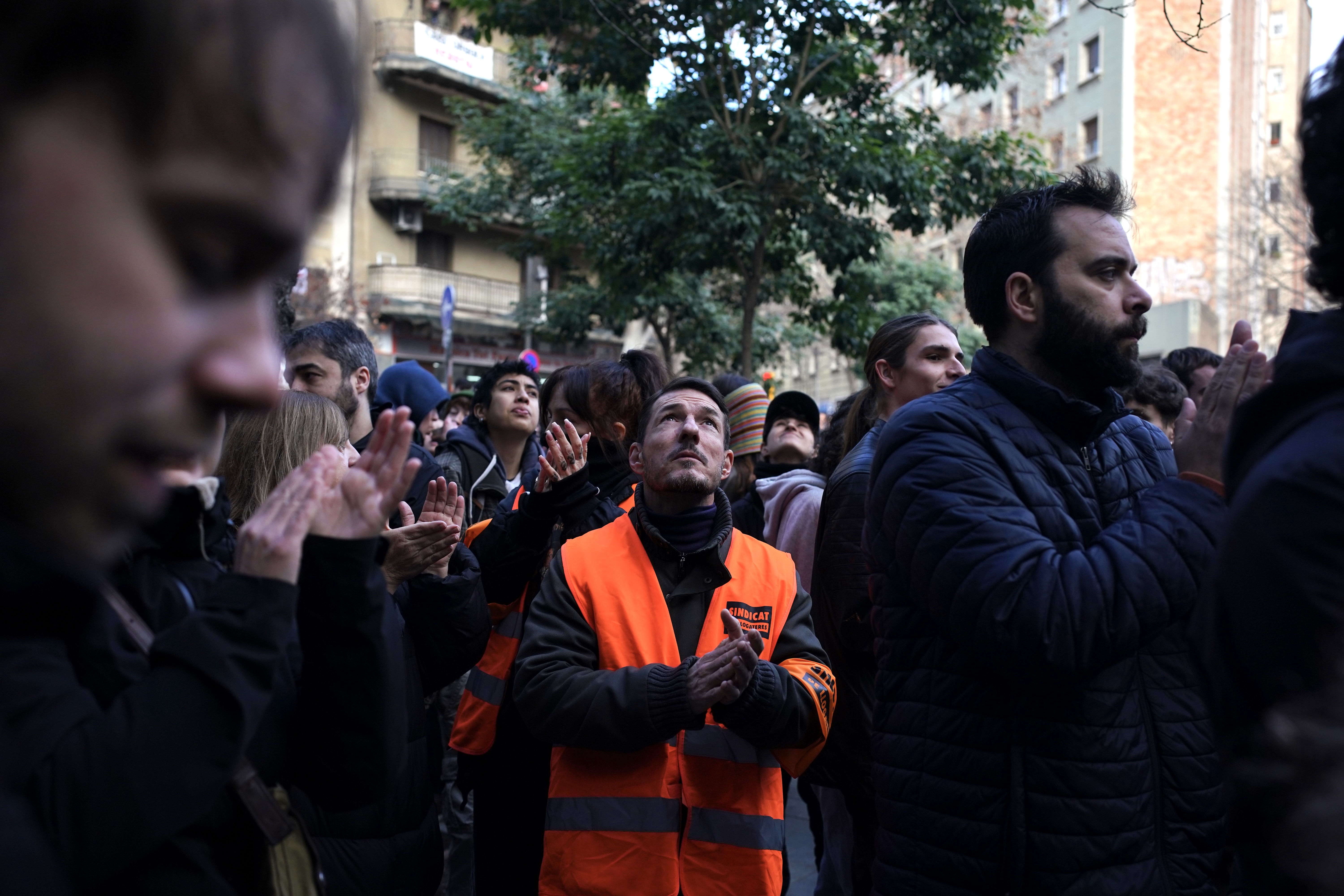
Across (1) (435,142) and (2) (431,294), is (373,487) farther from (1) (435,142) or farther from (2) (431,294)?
(1) (435,142)

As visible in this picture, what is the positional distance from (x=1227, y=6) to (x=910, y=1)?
1674 centimetres

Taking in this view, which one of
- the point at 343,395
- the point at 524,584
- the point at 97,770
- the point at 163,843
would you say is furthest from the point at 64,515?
the point at 343,395

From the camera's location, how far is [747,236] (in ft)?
32.4

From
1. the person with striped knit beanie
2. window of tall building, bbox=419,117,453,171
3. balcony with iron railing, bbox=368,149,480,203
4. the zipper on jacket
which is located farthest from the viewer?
window of tall building, bbox=419,117,453,171

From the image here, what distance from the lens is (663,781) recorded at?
2627 millimetres

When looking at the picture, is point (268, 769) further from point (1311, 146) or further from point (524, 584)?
point (524, 584)

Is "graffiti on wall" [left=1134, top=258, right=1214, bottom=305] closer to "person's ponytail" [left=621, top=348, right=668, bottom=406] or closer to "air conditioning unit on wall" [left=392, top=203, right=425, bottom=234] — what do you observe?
"air conditioning unit on wall" [left=392, top=203, right=425, bottom=234]

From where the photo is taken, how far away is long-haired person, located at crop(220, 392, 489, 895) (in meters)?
1.56

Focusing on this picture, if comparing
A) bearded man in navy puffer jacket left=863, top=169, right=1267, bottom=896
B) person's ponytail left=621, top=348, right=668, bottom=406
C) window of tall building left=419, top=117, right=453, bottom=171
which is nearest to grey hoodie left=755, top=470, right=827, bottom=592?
person's ponytail left=621, top=348, right=668, bottom=406

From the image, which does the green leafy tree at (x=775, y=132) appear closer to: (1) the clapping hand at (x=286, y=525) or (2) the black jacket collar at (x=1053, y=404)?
(2) the black jacket collar at (x=1053, y=404)

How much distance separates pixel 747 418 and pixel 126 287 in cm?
479

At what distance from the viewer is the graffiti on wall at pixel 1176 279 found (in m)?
31.3

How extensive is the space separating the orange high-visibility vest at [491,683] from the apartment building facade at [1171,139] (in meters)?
26.4

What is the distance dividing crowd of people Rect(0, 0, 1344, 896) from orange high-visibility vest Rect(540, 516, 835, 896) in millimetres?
12
